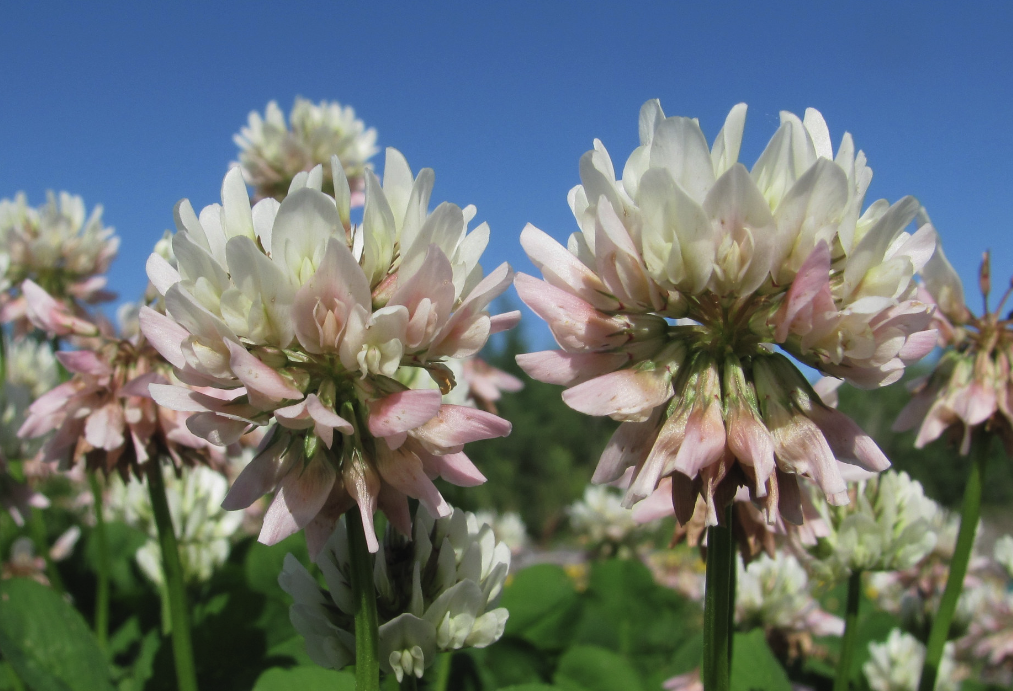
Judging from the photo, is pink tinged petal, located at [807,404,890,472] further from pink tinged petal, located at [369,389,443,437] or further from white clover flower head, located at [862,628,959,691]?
white clover flower head, located at [862,628,959,691]

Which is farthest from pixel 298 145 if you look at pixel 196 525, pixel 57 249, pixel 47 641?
pixel 47 641

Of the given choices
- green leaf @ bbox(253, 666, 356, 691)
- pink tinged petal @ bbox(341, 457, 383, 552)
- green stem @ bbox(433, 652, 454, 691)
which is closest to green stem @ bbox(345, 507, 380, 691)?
pink tinged petal @ bbox(341, 457, 383, 552)

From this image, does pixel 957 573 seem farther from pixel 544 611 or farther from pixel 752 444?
pixel 544 611

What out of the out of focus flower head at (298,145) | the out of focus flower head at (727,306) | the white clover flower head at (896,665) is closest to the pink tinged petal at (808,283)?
the out of focus flower head at (727,306)

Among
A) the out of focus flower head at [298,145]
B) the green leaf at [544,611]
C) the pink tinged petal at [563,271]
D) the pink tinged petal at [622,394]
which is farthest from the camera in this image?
the out of focus flower head at [298,145]

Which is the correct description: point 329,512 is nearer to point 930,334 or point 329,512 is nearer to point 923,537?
point 930,334

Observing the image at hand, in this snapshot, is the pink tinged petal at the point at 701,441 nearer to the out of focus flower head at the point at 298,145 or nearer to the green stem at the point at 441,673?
the green stem at the point at 441,673
